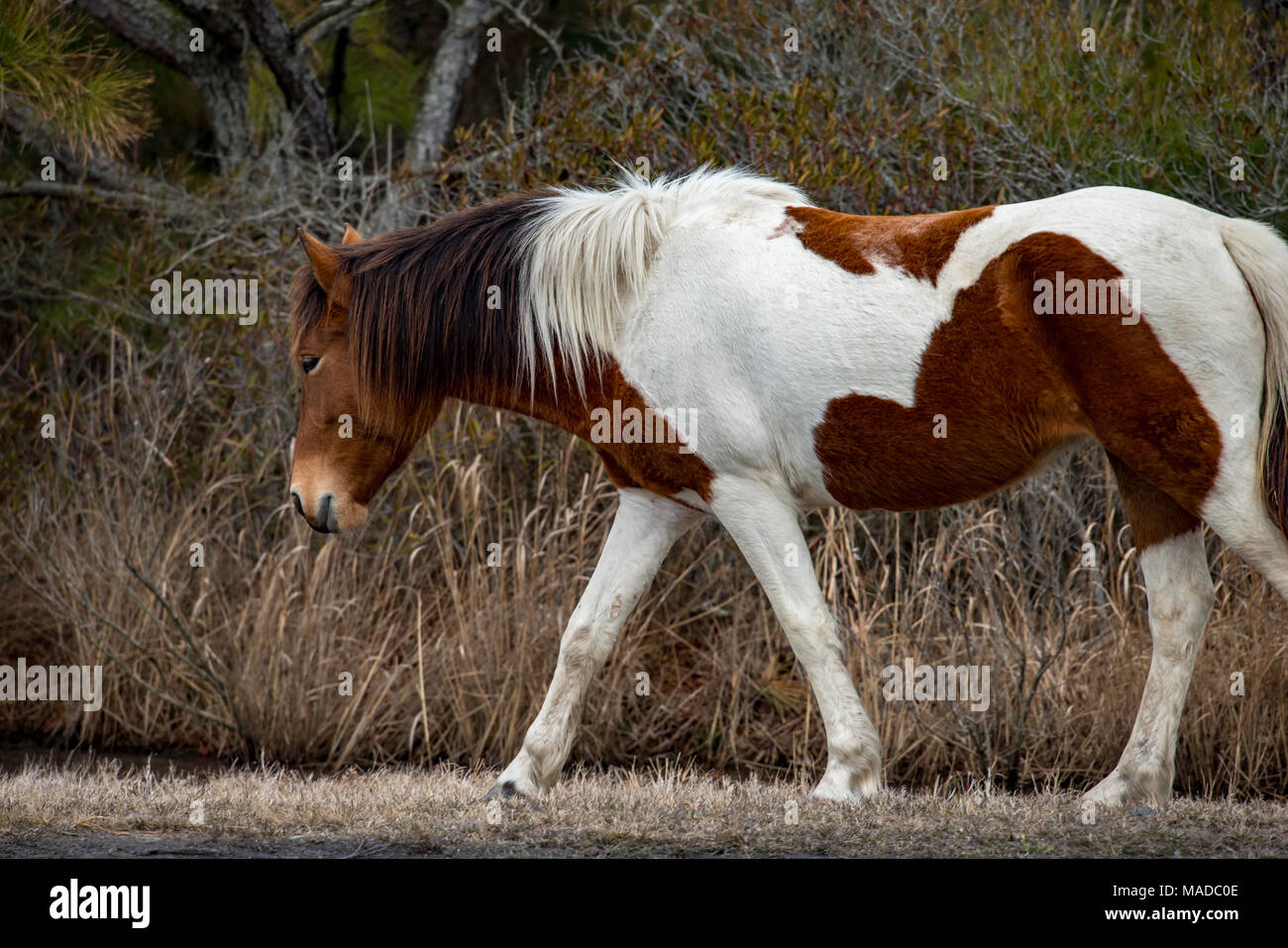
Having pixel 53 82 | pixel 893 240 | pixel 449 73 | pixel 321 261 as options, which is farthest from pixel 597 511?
pixel 449 73

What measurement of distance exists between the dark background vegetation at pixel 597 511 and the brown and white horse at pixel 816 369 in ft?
6.07

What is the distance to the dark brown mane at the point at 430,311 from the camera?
474cm

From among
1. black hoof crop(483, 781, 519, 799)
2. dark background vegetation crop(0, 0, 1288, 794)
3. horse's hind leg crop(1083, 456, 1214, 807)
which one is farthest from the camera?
dark background vegetation crop(0, 0, 1288, 794)

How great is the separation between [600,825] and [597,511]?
12.3 ft

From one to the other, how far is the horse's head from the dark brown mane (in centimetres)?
1

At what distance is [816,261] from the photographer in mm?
4422

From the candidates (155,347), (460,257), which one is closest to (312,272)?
(460,257)

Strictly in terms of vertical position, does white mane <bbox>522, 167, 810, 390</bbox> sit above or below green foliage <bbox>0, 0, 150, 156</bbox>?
below

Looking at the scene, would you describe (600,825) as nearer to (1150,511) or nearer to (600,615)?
(600,615)

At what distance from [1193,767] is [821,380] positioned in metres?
3.11

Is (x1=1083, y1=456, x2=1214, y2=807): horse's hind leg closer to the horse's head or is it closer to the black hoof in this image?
the black hoof

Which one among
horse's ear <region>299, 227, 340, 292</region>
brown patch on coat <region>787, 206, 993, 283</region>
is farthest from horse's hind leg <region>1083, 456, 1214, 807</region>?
horse's ear <region>299, 227, 340, 292</region>

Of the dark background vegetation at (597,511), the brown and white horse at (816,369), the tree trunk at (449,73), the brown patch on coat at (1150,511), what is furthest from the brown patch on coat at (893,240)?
the tree trunk at (449,73)

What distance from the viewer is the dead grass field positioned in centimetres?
369
